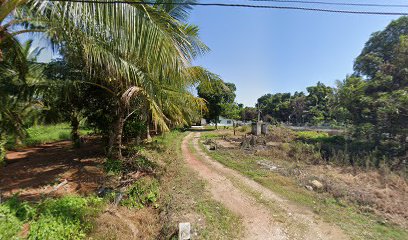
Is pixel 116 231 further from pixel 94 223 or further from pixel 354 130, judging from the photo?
pixel 354 130

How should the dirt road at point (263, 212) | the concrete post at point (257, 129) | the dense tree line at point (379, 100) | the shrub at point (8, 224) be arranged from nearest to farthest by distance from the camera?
the shrub at point (8, 224)
the dirt road at point (263, 212)
the dense tree line at point (379, 100)
the concrete post at point (257, 129)

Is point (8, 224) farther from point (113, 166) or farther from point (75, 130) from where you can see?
point (75, 130)

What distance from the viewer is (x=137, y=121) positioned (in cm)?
1137

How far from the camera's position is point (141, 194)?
6055 mm

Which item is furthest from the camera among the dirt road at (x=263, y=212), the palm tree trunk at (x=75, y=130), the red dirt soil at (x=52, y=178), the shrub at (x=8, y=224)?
the palm tree trunk at (x=75, y=130)

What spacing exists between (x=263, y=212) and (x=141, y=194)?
3.02m

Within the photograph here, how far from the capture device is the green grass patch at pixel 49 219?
12.6ft

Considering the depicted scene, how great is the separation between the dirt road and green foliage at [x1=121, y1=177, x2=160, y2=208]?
5.05 feet

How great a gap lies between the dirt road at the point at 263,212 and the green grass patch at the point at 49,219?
2.98 metres

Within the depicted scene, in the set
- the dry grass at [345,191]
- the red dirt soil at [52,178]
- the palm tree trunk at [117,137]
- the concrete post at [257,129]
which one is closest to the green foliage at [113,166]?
the red dirt soil at [52,178]

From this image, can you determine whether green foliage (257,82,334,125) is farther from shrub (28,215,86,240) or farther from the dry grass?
shrub (28,215,86,240)

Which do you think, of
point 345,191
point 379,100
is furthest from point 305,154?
point 379,100

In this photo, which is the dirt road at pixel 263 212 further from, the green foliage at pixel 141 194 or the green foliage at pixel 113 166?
the green foliage at pixel 113 166

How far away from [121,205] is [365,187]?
22.5 ft
